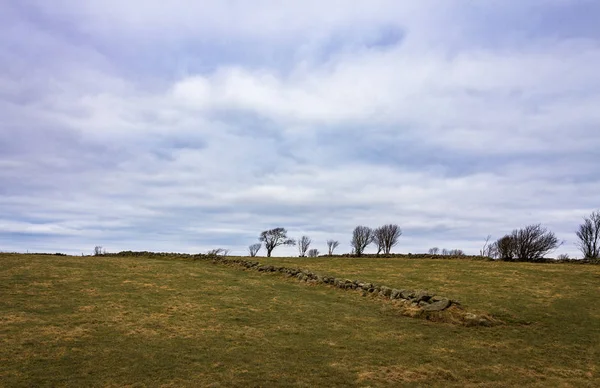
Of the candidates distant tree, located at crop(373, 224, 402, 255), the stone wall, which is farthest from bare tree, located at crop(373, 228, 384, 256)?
the stone wall

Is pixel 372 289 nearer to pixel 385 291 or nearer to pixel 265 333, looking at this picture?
pixel 385 291

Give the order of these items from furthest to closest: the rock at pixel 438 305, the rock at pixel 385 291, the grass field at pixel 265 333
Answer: the rock at pixel 385 291 < the rock at pixel 438 305 < the grass field at pixel 265 333

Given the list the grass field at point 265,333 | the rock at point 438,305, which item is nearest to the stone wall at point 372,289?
the rock at point 438,305

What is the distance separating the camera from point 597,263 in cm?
3712

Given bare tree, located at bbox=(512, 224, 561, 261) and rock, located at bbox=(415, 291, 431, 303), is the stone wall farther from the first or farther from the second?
bare tree, located at bbox=(512, 224, 561, 261)

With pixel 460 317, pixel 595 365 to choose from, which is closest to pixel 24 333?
pixel 460 317

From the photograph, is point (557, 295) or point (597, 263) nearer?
point (557, 295)

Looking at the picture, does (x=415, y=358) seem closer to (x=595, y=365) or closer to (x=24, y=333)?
(x=595, y=365)

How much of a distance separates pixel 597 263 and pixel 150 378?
139 ft

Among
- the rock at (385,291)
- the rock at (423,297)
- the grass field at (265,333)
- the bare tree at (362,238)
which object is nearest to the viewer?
the grass field at (265,333)

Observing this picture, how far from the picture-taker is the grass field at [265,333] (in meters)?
10.5

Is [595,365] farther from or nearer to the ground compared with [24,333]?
nearer to the ground

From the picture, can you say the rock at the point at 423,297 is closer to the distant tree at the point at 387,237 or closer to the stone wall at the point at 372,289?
the stone wall at the point at 372,289

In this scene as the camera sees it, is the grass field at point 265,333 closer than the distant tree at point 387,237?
Yes
